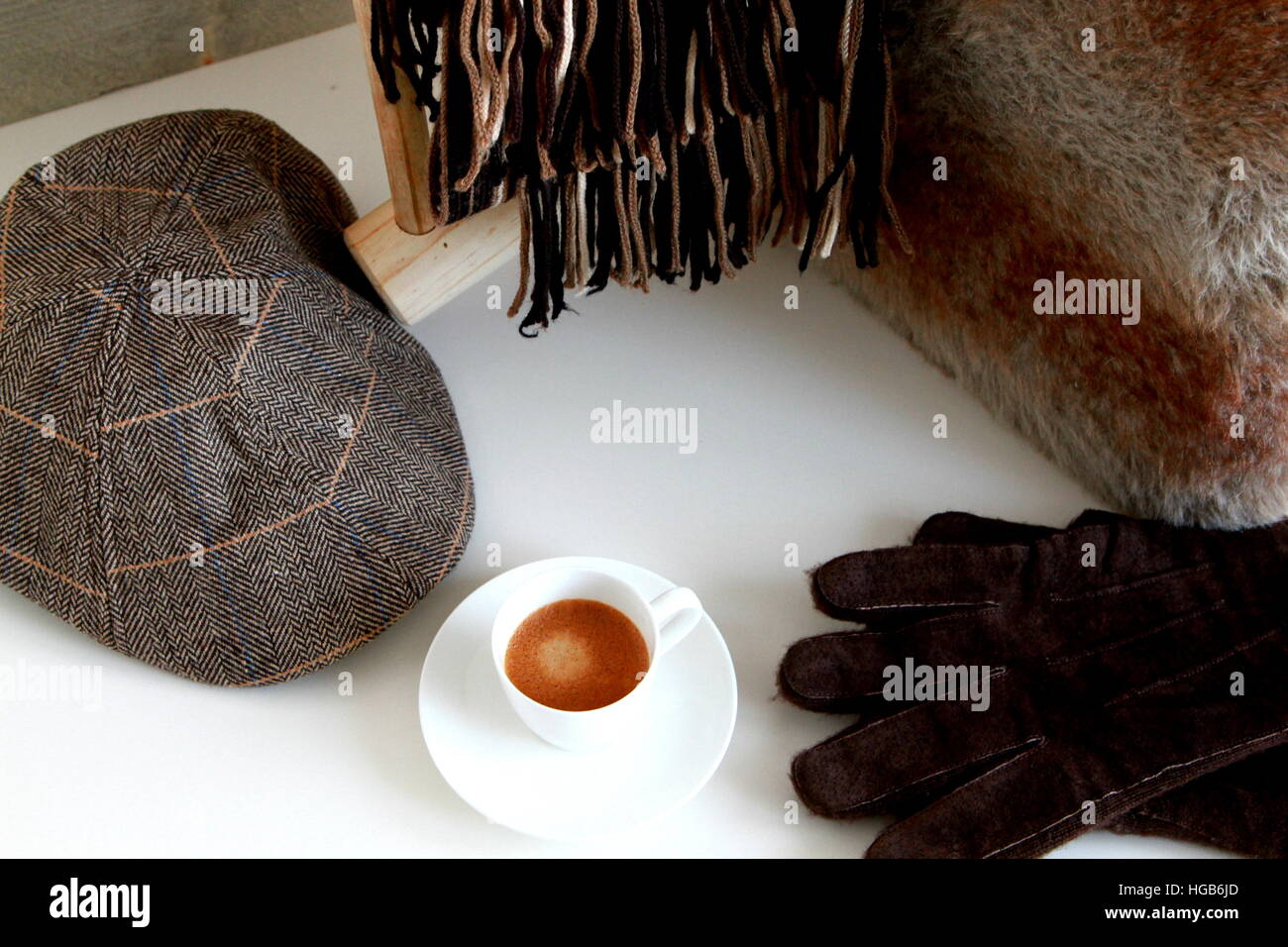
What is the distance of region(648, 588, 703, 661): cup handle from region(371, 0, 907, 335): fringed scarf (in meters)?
0.29

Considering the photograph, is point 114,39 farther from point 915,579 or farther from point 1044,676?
point 1044,676

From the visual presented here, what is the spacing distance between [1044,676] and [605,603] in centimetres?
32

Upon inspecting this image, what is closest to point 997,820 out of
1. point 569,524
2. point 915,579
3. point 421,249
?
point 915,579

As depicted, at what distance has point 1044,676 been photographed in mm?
844

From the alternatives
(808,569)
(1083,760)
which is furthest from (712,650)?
(1083,760)

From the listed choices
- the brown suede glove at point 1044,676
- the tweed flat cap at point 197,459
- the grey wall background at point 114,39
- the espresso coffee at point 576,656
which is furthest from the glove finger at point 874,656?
the grey wall background at point 114,39

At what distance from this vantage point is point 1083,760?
791mm

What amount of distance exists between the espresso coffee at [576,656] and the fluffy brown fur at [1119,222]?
1.42 ft

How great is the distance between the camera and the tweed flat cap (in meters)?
0.84

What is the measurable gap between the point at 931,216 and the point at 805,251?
0.11 meters

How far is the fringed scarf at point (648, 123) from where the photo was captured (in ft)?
2.58

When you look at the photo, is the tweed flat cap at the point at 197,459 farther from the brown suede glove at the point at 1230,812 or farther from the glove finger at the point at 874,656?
the brown suede glove at the point at 1230,812

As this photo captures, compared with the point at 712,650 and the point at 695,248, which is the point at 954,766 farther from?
the point at 695,248

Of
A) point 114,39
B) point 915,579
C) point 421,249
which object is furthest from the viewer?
point 114,39
